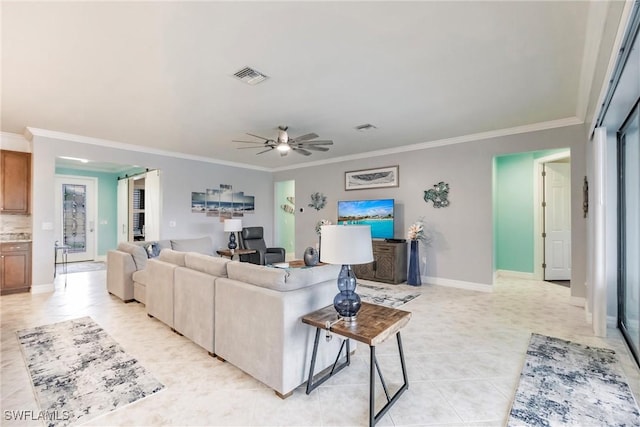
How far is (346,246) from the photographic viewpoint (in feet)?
6.16

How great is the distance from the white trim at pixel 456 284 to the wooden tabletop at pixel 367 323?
134 inches

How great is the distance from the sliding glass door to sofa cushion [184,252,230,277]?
3.58 meters

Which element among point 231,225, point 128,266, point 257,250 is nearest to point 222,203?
point 231,225

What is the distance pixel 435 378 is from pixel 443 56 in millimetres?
2587

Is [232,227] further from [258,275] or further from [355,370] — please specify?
[355,370]

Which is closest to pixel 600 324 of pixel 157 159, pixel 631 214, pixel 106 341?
pixel 631 214

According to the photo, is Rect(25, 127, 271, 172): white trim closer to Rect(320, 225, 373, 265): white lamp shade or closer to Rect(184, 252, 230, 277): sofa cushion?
Rect(184, 252, 230, 277): sofa cushion

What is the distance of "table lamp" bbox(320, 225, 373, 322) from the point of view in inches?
74.0

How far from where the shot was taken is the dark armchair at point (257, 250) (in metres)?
6.06

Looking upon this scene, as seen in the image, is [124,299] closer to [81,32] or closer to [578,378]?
[81,32]

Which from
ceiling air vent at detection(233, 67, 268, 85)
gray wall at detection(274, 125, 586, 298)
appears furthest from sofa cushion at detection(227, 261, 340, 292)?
gray wall at detection(274, 125, 586, 298)

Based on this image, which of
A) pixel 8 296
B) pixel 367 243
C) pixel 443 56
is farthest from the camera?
pixel 8 296

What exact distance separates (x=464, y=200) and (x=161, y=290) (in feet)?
15.2

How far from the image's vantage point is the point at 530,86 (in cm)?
306
